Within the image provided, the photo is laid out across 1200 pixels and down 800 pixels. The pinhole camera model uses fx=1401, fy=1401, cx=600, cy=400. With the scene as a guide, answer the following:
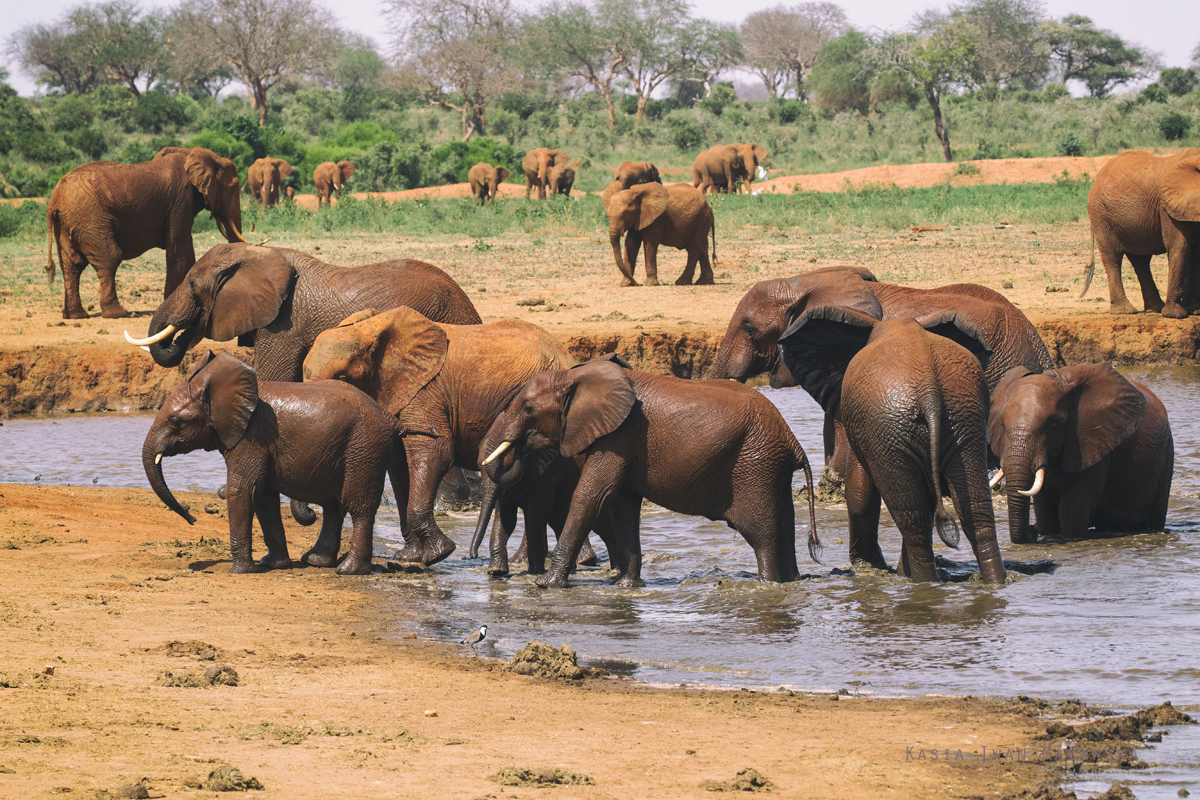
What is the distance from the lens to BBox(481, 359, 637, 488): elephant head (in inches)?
280

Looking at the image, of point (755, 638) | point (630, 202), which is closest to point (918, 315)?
point (755, 638)

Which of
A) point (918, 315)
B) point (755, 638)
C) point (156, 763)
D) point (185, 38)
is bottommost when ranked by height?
point (755, 638)

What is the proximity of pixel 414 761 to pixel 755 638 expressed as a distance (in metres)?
2.43

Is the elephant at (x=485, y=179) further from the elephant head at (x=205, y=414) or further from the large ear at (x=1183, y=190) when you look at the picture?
the elephant head at (x=205, y=414)

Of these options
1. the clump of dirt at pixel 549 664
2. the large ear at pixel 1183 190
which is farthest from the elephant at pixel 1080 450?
the large ear at pixel 1183 190

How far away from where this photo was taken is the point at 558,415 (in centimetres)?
732

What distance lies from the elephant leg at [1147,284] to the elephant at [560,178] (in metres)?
21.6

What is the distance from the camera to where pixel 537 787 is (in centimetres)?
393

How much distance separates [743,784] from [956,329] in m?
3.96

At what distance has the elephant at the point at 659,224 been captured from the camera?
18.5 meters

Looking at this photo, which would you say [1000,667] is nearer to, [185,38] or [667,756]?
[667,756]

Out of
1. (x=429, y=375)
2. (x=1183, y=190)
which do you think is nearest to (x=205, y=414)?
(x=429, y=375)

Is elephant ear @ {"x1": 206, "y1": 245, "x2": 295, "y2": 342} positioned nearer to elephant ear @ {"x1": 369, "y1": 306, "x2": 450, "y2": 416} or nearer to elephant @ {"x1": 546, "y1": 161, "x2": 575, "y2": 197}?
elephant ear @ {"x1": 369, "y1": 306, "x2": 450, "y2": 416}

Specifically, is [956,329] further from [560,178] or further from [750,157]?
[750,157]
